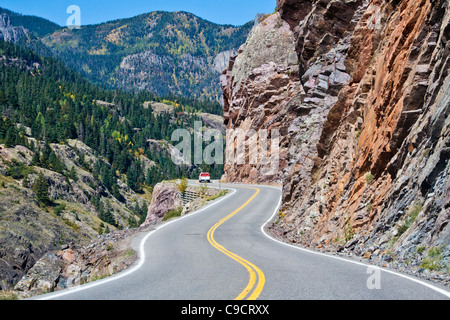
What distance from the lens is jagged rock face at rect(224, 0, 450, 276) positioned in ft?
36.8

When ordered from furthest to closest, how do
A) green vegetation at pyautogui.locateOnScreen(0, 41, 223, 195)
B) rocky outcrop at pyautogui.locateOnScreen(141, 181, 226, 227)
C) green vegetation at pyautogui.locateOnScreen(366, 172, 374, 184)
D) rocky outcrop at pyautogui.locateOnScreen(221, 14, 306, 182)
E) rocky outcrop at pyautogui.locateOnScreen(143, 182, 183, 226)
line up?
green vegetation at pyautogui.locateOnScreen(0, 41, 223, 195), rocky outcrop at pyautogui.locateOnScreen(221, 14, 306, 182), rocky outcrop at pyautogui.locateOnScreen(143, 182, 183, 226), rocky outcrop at pyautogui.locateOnScreen(141, 181, 226, 227), green vegetation at pyautogui.locateOnScreen(366, 172, 374, 184)

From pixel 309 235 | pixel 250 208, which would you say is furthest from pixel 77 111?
pixel 309 235

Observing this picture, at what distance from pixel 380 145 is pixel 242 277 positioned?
916 centimetres

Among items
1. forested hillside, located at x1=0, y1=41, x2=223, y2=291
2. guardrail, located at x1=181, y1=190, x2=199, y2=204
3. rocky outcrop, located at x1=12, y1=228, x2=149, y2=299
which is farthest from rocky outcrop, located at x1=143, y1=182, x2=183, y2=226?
rocky outcrop, located at x1=12, y1=228, x2=149, y2=299

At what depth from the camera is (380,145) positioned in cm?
1505

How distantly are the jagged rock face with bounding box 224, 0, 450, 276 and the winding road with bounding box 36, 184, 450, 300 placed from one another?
203 cm

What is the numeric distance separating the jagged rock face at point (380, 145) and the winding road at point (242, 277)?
2031 mm

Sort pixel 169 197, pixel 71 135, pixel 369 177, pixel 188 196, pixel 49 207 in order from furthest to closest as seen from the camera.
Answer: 1. pixel 71 135
2. pixel 49 207
3. pixel 169 197
4. pixel 188 196
5. pixel 369 177

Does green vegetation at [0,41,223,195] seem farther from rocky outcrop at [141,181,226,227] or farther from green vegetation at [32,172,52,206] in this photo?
rocky outcrop at [141,181,226,227]

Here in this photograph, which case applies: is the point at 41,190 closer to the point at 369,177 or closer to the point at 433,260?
the point at 369,177

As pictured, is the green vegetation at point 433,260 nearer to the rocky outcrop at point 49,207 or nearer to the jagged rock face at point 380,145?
the jagged rock face at point 380,145

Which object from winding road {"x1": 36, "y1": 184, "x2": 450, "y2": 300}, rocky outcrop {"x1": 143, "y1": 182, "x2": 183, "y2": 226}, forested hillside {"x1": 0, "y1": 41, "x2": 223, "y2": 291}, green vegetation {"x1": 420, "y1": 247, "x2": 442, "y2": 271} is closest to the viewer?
winding road {"x1": 36, "y1": 184, "x2": 450, "y2": 300}

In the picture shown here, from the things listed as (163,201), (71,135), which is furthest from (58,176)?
(163,201)

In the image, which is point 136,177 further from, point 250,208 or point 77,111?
point 250,208
